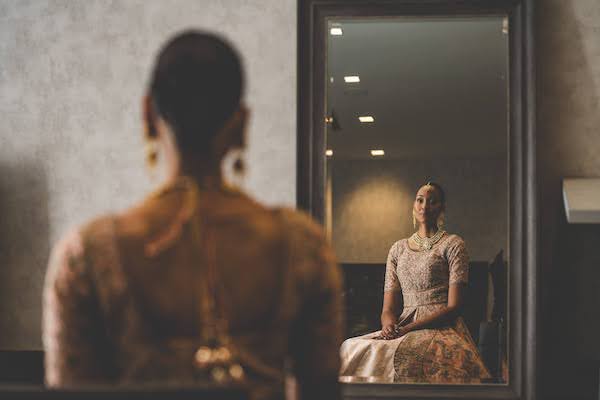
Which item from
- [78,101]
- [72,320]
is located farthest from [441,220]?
[72,320]

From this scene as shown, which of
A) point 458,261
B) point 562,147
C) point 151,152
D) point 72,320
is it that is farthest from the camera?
point 562,147

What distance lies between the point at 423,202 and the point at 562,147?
1.74 feet

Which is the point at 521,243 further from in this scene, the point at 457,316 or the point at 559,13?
the point at 559,13

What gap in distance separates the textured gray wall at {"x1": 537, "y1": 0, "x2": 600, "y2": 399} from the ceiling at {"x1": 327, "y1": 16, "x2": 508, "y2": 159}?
18 cm

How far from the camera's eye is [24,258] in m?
2.76

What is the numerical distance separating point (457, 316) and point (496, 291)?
0.55ft

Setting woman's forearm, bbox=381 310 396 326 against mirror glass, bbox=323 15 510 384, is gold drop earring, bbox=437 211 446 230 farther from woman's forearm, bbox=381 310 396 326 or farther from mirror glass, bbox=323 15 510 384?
woman's forearm, bbox=381 310 396 326

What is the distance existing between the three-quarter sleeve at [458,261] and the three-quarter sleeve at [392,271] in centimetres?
17

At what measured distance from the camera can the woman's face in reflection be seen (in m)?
2.45

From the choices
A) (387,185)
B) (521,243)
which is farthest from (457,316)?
(387,185)

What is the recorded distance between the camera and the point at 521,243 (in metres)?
2.45

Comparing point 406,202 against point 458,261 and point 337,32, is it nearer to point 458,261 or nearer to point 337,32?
point 458,261

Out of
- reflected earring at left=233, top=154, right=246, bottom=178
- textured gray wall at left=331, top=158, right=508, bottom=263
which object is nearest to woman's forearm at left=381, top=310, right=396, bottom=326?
textured gray wall at left=331, top=158, right=508, bottom=263

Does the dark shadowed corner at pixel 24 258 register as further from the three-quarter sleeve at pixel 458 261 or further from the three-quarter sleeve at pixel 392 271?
the three-quarter sleeve at pixel 458 261
